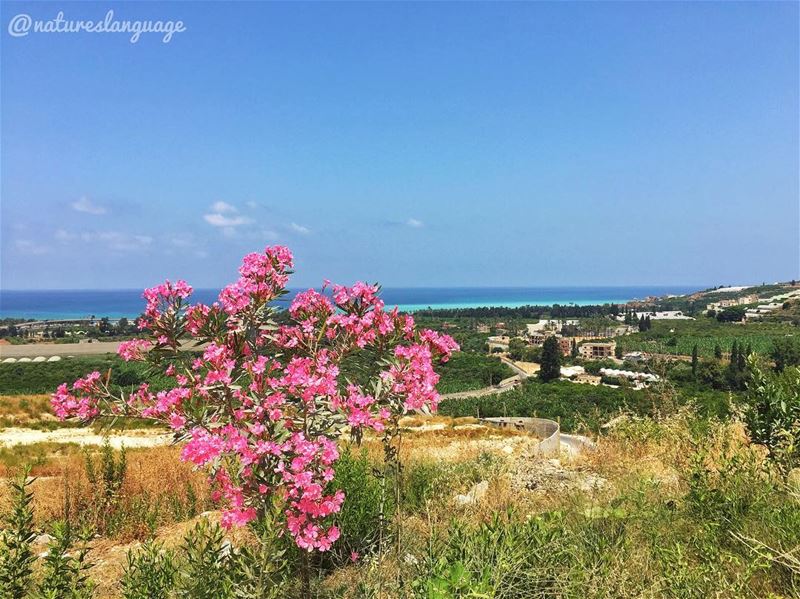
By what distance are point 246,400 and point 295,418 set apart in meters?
0.28

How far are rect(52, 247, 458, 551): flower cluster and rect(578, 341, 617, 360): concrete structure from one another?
319 feet

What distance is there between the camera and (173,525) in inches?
206

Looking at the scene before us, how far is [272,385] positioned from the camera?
8.39ft

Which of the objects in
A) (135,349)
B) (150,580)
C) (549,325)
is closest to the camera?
(150,580)

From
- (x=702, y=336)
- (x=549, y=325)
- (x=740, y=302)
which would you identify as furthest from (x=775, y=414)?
(x=740, y=302)

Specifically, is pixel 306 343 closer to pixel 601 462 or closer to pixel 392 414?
pixel 392 414

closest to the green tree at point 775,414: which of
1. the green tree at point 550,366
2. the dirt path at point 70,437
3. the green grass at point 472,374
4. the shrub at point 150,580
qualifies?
the shrub at point 150,580

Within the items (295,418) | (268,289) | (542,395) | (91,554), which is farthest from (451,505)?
(542,395)

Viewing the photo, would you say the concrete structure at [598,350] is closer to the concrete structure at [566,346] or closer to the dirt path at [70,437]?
the concrete structure at [566,346]

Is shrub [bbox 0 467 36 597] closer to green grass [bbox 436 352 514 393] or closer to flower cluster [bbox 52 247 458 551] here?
flower cluster [bbox 52 247 458 551]

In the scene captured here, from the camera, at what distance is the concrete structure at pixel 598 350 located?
94500 millimetres

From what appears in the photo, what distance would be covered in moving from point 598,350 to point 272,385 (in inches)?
4001

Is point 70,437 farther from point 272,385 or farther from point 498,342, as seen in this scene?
point 498,342

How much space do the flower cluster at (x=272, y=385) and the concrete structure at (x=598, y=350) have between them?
97.3m
